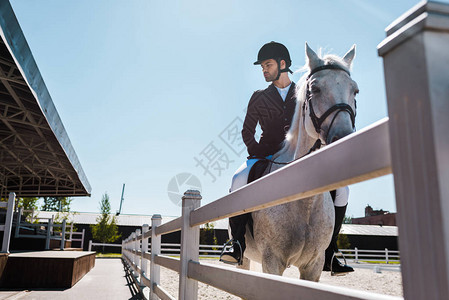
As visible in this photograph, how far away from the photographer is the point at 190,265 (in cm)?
273

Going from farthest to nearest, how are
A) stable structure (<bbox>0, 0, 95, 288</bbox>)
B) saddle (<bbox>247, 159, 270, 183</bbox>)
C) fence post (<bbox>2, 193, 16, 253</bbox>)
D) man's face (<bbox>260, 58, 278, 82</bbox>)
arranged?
fence post (<bbox>2, 193, 16, 253</bbox>) → stable structure (<bbox>0, 0, 95, 288</bbox>) → man's face (<bbox>260, 58, 278, 82</bbox>) → saddle (<bbox>247, 159, 270, 183</bbox>)

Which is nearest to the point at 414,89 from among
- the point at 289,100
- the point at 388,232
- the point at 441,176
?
the point at 441,176

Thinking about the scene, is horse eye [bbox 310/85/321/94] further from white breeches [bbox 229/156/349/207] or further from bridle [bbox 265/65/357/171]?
white breeches [bbox 229/156/349/207]

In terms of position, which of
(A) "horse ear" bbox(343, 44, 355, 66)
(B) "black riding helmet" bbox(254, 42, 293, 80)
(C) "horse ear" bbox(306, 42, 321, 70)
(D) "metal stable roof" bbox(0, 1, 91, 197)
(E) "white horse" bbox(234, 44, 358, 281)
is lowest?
(E) "white horse" bbox(234, 44, 358, 281)

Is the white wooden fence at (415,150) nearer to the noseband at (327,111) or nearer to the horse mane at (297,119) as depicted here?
the noseband at (327,111)

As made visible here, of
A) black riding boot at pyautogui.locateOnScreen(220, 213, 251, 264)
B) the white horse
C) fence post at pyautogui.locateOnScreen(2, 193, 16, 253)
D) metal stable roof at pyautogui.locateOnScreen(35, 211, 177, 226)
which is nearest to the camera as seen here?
the white horse

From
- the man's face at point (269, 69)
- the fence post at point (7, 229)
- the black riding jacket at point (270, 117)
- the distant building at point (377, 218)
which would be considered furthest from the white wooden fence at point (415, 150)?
the distant building at point (377, 218)

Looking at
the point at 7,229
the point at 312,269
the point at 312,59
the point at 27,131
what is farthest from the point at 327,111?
the point at 27,131

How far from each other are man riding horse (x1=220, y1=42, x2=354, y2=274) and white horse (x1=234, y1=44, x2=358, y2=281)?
1.18 ft

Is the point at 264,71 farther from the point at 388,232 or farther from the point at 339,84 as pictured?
the point at 388,232

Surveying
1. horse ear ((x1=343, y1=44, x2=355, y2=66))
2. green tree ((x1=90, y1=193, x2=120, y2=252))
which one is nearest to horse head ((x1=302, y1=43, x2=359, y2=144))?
horse ear ((x1=343, y1=44, x2=355, y2=66))

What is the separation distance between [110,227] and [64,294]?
102ft

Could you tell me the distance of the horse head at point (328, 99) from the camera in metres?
2.61

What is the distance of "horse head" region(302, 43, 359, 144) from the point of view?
2.61 meters
